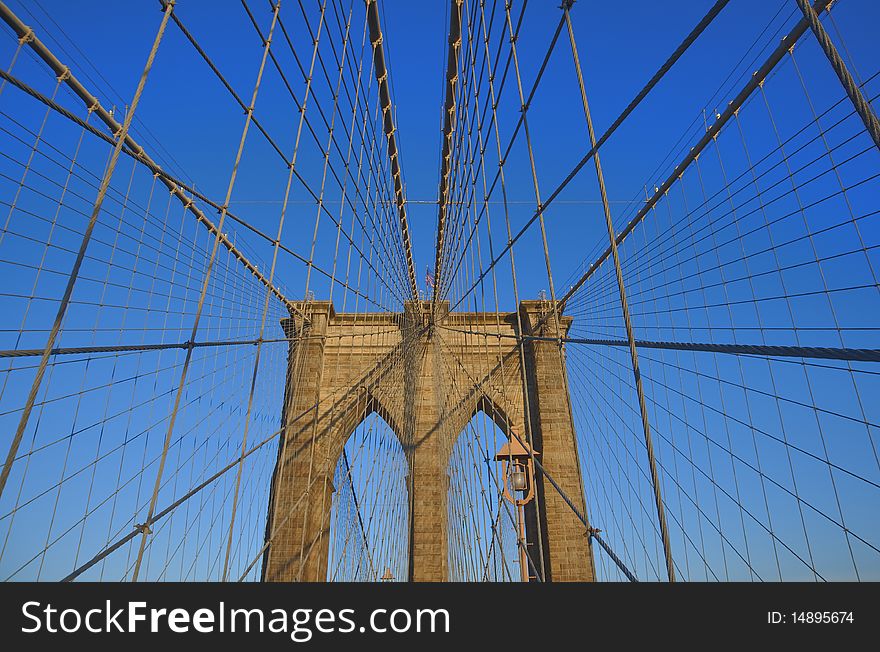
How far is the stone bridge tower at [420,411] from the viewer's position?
Answer: 9352 millimetres

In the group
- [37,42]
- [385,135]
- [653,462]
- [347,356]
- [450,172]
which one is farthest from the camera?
[347,356]

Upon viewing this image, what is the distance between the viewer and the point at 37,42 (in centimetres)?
212

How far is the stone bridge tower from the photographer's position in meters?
9.35

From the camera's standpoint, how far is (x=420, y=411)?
11.0 m
